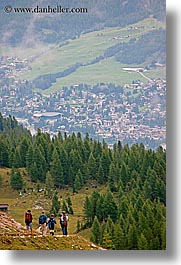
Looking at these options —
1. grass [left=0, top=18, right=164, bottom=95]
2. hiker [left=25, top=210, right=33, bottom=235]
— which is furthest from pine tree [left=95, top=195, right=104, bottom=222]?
grass [left=0, top=18, right=164, bottom=95]

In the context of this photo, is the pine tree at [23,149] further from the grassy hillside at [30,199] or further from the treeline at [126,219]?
the treeline at [126,219]

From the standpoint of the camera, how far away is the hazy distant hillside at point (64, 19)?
554 centimetres

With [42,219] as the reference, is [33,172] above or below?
above

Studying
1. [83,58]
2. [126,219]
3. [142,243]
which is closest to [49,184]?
[126,219]

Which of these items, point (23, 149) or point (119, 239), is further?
point (23, 149)

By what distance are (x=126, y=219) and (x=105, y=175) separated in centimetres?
25

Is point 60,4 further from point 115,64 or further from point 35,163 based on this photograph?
point 35,163

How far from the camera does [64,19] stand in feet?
18.3

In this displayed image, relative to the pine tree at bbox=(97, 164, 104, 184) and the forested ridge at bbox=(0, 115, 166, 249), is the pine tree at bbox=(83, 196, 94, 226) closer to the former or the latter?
the forested ridge at bbox=(0, 115, 166, 249)

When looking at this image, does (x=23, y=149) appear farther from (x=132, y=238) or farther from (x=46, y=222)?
(x=132, y=238)

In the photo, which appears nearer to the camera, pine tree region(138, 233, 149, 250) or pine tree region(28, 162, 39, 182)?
pine tree region(138, 233, 149, 250)

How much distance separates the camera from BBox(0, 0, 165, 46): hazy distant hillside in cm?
554

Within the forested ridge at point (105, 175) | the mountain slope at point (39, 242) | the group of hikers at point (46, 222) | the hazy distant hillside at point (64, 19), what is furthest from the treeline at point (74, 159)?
the hazy distant hillside at point (64, 19)

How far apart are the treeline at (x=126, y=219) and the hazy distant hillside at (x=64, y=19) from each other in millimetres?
818
